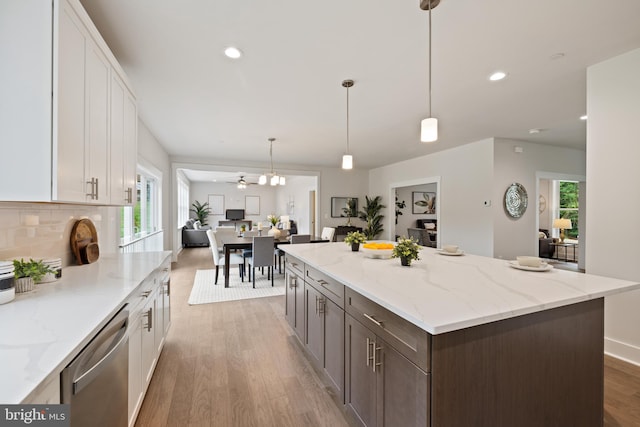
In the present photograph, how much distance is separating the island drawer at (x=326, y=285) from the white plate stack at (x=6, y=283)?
5.27 ft

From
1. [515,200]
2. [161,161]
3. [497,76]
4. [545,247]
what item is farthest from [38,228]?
[545,247]

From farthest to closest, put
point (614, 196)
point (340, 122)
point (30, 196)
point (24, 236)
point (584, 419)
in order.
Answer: point (340, 122), point (614, 196), point (24, 236), point (584, 419), point (30, 196)

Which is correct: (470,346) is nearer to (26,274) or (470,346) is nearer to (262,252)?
(26,274)

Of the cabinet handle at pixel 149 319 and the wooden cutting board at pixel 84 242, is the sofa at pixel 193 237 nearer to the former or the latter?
the wooden cutting board at pixel 84 242

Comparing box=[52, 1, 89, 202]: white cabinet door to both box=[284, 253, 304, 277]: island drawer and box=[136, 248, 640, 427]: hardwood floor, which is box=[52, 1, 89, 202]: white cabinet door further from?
box=[284, 253, 304, 277]: island drawer

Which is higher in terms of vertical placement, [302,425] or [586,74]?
[586,74]

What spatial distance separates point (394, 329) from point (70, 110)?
1918 millimetres

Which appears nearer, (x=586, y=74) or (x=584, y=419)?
(x=584, y=419)

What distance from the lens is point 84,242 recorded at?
2.13m

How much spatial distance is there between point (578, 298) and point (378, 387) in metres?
1.03

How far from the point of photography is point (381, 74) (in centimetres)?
263

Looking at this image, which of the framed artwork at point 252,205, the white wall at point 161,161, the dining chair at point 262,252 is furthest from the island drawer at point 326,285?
the framed artwork at point 252,205

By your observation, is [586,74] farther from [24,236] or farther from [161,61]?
A: [24,236]

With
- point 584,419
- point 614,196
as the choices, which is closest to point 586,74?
point 614,196
